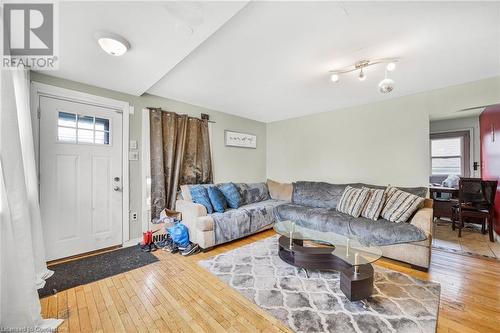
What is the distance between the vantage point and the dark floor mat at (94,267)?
199 centimetres

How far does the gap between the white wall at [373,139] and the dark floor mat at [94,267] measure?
130 inches

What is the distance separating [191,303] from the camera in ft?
5.60

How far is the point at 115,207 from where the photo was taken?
2.86 metres

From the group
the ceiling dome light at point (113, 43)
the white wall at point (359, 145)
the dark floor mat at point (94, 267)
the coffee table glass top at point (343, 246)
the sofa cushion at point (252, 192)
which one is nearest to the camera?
the ceiling dome light at point (113, 43)

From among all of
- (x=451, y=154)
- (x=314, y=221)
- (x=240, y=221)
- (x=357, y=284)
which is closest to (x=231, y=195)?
(x=240, y=221)

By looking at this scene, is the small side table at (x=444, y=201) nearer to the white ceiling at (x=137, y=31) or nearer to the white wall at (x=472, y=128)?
the white wall at (x=472, y=128)

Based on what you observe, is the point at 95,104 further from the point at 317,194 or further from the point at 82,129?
the point at 317,194

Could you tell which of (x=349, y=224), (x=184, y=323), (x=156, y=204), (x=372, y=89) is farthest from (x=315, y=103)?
(x=184, y=323)

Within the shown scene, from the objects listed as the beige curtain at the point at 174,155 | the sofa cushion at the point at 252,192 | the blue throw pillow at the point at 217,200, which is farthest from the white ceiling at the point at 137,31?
the sofa cushion at the point at 252,192

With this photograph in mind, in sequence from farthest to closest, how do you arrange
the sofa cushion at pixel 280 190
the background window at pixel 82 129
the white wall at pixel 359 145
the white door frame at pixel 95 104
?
the sofa cushion at pixel 280 190 → the white wall at pixel 359 145 → the background window at pixel 82 129 → the white door frame at pixel 95 104

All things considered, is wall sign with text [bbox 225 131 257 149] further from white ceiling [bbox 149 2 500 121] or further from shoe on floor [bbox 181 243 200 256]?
→ shoe on floor [bbox 181 243 200 256]

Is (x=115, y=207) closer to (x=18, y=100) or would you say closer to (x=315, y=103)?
(x=18, y=100)

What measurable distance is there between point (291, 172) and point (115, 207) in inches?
135

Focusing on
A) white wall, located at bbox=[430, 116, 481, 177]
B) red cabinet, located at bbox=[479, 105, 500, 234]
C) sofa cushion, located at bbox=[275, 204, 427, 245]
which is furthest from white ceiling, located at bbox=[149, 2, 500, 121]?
white wall, located at bbox=[430, 116, 481, 177]
